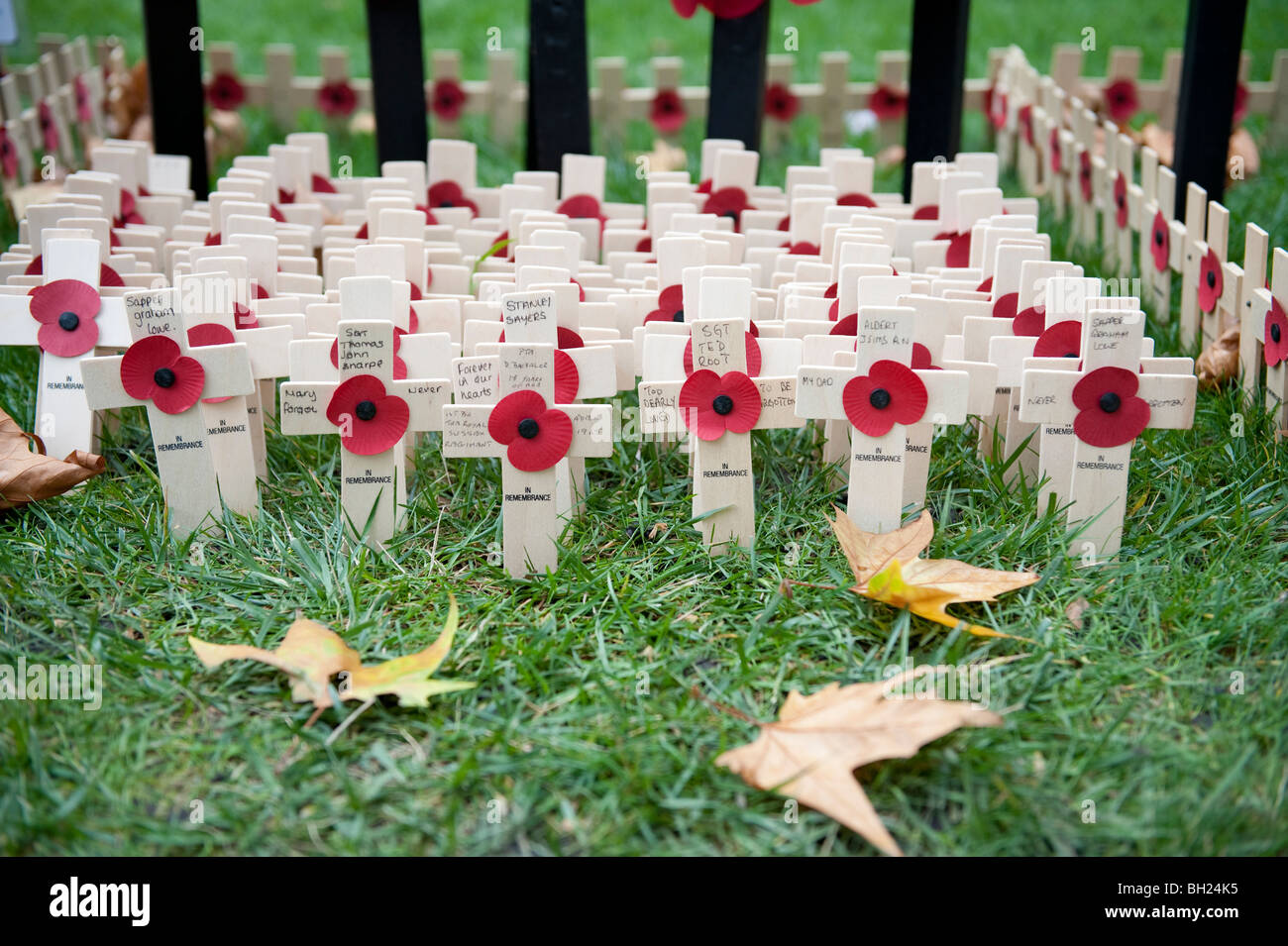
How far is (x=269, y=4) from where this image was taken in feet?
23.5

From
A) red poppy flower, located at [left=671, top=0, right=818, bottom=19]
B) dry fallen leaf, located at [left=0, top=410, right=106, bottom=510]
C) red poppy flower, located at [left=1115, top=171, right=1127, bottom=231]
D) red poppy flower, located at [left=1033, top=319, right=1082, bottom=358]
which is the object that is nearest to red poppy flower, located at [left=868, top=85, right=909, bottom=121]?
red poppy flower, located at [left=1115, top=171, right=1127, bottom=231]

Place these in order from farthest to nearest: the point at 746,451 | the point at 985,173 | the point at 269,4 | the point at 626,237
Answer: the point at 269,4, the point at 985,173, the point at 626,237, the point at 746,451

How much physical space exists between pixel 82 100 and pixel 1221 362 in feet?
14.7

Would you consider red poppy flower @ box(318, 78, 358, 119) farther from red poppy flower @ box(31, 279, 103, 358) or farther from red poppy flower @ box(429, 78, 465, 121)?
red poppy flower @ box(31, 279, 103, 358)

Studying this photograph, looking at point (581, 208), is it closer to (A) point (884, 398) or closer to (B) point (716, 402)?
(B) point (716, 402)

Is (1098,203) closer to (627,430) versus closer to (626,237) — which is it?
(626,237)

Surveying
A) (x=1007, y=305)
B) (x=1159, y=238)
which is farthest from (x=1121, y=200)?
(x=1007, y=305)

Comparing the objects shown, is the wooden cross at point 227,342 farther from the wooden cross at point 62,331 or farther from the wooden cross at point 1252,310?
the wooden cross at point 1252,310

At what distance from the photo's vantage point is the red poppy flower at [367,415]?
223cm

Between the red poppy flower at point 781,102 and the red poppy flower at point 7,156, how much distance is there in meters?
2.98

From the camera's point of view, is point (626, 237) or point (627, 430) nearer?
point (627, 430)

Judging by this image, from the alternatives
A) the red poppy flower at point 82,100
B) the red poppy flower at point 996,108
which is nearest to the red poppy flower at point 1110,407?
the red poppy flower at point 996,108
